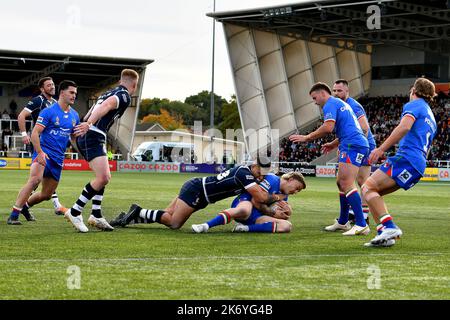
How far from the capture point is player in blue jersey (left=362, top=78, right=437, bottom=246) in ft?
33.2

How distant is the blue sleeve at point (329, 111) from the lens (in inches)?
480

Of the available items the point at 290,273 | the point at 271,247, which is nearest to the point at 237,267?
the point at 290,273

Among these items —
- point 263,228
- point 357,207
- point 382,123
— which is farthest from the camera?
point 382,123

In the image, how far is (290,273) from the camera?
7699mm

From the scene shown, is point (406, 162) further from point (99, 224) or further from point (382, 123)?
point (382, 123)

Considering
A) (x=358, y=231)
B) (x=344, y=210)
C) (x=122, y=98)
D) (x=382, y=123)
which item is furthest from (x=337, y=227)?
(x=382, y=123)

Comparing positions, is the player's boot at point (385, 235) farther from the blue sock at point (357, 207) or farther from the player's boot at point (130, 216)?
the player's boot at point (130, 216)

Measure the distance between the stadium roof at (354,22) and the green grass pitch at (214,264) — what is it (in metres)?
38.7

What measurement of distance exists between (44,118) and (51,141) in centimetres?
45

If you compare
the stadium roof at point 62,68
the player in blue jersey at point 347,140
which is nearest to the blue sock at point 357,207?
the player in blue jersey at point 347,140

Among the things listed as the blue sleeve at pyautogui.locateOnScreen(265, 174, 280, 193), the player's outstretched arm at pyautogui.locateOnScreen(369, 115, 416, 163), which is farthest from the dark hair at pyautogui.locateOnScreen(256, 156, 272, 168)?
the player's outstretched arm at pyautogui.locateOnScreen(369, 115, 416, 163)

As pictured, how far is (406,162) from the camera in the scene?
10148 mm

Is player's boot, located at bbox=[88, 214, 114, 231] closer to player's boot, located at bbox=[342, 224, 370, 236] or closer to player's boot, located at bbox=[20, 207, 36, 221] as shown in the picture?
player's boot, located at bbox=[20, 207, 36, 221]
